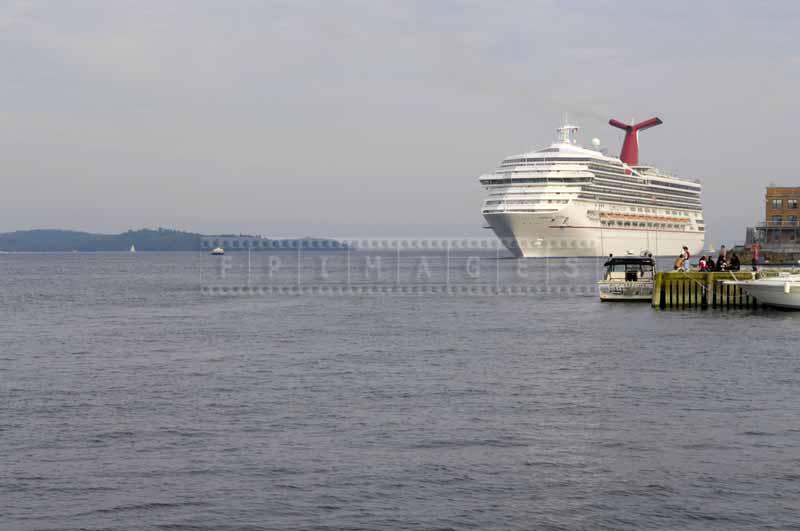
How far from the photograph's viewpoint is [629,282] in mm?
57062

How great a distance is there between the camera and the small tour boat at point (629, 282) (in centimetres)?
5706

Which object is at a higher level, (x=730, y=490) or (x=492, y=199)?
(x=492, y=199)

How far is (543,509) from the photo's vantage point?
15820 millimetres

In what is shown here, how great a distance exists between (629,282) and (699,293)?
574 centimetres

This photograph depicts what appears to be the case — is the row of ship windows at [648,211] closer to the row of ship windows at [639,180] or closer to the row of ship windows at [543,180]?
the row of ship windows at [639,180]

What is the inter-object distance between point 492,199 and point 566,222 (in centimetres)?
995

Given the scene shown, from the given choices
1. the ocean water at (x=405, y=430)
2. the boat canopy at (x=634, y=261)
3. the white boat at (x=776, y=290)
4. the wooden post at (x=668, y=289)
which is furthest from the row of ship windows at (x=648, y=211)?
the ocean water at (x=405, y=430)

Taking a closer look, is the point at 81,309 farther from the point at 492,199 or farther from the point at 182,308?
the point at 492,199

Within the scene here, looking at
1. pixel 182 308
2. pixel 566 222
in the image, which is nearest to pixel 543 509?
pixel 182 308

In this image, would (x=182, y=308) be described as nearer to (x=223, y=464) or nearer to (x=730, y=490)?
(x=223, y=464)

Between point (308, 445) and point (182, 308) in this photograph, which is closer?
point (308, 445)

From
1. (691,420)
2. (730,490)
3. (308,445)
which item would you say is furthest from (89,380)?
(730,490)

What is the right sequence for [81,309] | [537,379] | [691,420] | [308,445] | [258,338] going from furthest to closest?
[81,309]
[258,338]
[537,379]
[691,420]
[308,445]

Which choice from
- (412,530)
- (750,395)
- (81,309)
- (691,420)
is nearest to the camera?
(412,530)
